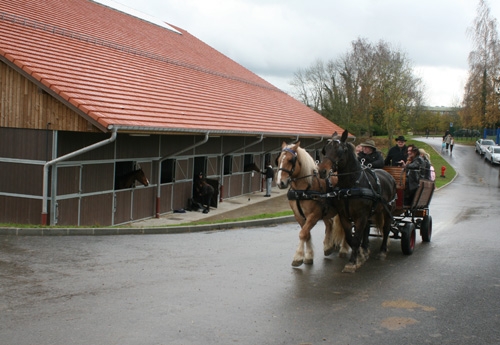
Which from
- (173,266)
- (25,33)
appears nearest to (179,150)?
(25,33)

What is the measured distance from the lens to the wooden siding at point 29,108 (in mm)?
13906

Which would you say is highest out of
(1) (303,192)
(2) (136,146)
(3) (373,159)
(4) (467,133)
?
(4) (467,133)

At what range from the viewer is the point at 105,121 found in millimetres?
13594

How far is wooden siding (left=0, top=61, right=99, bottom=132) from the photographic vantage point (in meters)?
13.9

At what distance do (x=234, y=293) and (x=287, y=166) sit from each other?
2442mm

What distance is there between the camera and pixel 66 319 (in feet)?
21.5

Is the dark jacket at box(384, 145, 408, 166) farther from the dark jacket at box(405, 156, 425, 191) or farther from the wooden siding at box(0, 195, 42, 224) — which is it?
the wooden siding at box(0, 195, 42, 224)

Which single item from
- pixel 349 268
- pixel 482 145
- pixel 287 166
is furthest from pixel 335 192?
pixel 482 145

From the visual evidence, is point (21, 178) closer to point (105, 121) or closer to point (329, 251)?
point (105, 121)

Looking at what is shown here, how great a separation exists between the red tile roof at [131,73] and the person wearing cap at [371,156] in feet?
20.0

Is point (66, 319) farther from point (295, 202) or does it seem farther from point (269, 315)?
point (295, 202)

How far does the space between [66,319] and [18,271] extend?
2.63m

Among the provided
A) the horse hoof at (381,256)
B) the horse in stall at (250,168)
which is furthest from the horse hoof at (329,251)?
the horse in stall at (250,168)

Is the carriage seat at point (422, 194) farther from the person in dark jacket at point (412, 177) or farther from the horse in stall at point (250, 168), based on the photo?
the horse in stall at point (250, 168)
